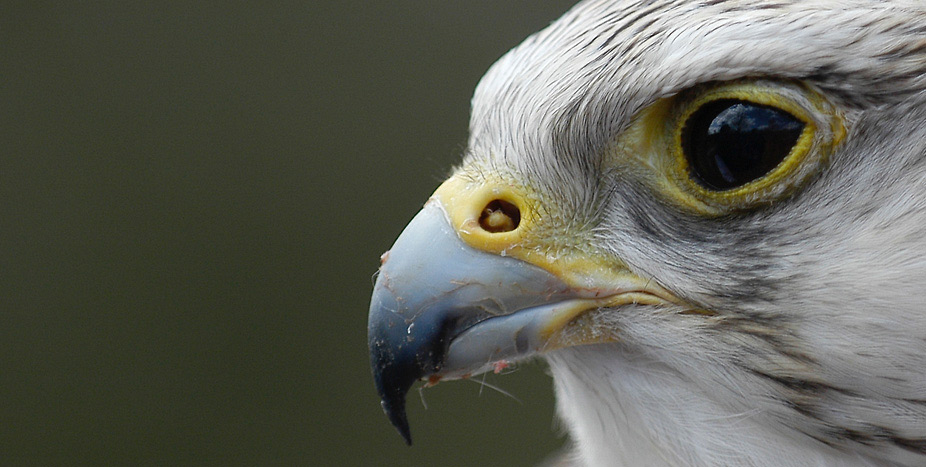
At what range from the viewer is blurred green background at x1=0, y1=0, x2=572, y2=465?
18.3 ft

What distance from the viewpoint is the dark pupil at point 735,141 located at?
4.49ft

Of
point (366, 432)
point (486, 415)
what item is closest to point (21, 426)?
point (366, 432)

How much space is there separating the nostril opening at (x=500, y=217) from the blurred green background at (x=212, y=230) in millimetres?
3907

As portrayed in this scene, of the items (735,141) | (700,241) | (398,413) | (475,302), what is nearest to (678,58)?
(735,141)

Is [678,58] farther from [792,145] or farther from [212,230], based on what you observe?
[212,230]

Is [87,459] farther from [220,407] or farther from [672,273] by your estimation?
[672,273]

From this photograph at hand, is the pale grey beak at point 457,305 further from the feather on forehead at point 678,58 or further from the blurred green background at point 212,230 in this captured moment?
the blurred green background at point 212,230

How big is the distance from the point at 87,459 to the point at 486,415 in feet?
8.30

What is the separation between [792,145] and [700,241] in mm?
205

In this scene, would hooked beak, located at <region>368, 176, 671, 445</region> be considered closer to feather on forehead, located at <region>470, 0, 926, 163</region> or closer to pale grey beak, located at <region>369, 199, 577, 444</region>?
pale grey beak, located at <region>369, 199, 577, 444</region>

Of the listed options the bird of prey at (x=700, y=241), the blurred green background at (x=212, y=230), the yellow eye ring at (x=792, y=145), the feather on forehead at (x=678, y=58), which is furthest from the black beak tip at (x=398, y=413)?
the blurred green background at (x=212, y=230)

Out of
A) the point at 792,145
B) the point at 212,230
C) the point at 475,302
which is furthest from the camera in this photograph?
the point at 212,230

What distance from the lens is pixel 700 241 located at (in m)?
1.45

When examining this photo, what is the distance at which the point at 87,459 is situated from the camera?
5703mm
